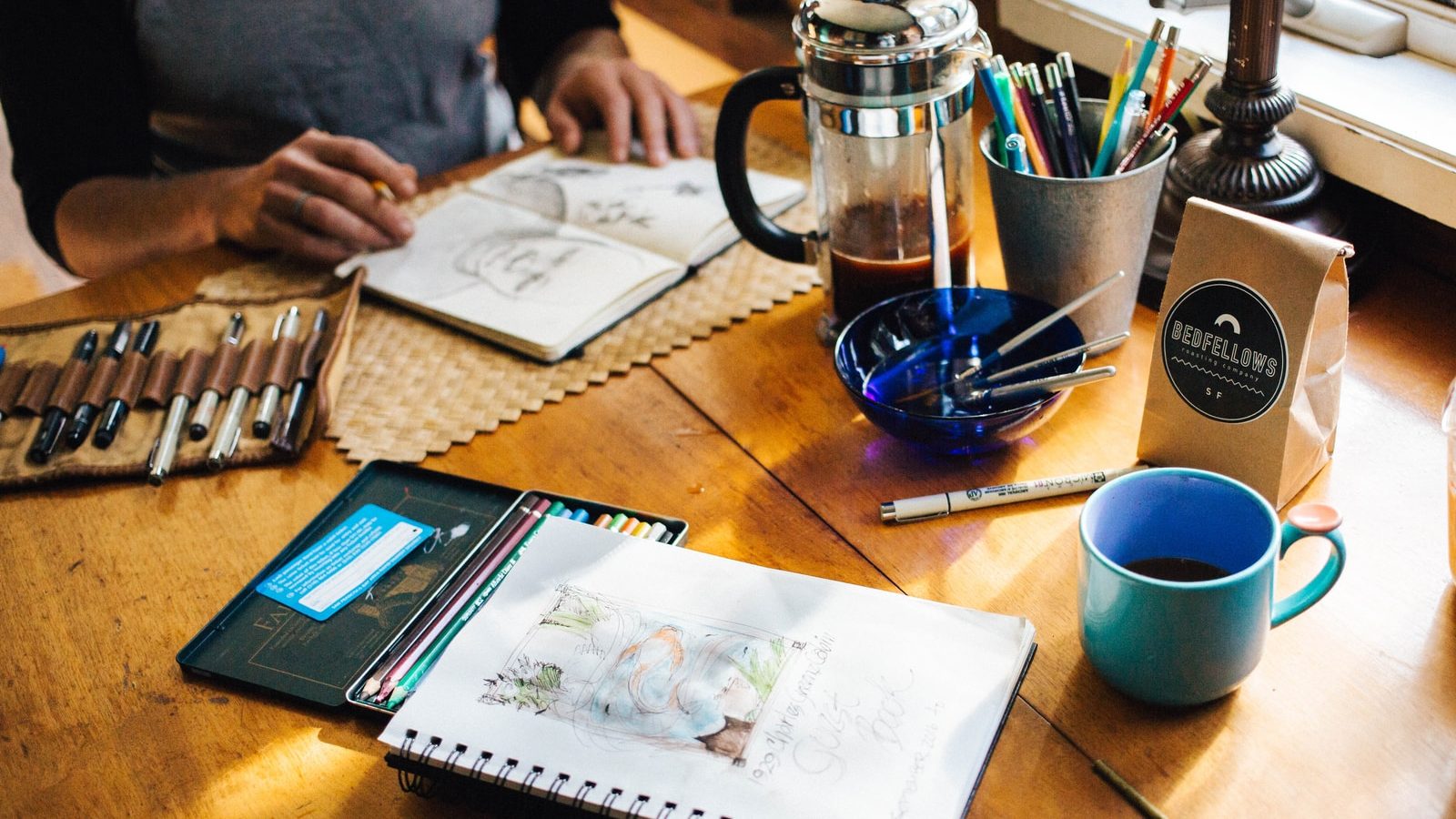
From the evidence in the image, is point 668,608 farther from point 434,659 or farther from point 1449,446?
point 1449,446

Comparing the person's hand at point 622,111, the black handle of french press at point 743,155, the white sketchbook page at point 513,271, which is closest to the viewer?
the black handle of french press at point 743,155

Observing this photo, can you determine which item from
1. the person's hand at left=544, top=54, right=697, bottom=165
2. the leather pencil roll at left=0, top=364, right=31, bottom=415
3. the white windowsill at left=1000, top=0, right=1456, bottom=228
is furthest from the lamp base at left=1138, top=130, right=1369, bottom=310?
the leather pencil roll at left=0, top=364, right=31, bottom=415

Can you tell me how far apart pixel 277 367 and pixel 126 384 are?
12cm

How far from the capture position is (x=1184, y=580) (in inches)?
22.7

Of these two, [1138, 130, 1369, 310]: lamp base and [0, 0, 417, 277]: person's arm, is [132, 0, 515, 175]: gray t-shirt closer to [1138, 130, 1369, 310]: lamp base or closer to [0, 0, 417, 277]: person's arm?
[0, 0, 417, 277]: person's arm

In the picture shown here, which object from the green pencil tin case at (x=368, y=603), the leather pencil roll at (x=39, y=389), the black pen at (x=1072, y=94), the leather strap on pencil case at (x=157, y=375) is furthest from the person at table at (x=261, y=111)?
the black pen at (x=1072, y=94)

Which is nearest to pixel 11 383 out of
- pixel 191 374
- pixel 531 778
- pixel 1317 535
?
pixel 191 374

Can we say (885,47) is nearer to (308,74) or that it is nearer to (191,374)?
(191,374)

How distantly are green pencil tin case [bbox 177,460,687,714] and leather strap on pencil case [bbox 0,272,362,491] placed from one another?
4.8 inches

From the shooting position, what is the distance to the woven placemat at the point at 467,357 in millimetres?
861

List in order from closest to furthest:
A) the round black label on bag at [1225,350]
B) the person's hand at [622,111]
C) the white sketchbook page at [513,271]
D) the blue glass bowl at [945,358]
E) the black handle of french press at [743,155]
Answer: the round black label on bag at [1225,350], the blue glass bowl at [945,358], the black handle of french press at [743,155], the white sketchbook page at [513,271], the person's hand at [622,111]

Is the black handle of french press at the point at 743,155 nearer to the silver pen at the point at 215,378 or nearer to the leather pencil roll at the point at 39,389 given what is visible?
the silver pen at the point at 215,378

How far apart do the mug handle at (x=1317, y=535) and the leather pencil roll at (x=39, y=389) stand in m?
0.88

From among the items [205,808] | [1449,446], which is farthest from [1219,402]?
[205,808]
